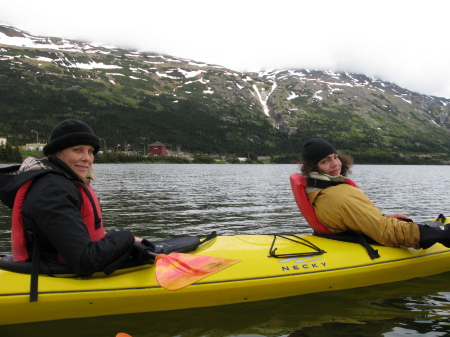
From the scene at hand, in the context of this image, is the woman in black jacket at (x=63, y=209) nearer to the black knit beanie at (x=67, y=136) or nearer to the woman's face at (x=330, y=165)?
the black knit beanie at (x=67, y=136)

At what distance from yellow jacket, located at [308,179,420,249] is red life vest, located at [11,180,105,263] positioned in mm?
4107

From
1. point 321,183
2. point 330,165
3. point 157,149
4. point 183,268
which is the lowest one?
point 157,149

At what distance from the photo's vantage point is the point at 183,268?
5488 millimetres

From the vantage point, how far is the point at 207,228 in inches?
536

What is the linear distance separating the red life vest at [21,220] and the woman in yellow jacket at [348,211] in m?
4.07

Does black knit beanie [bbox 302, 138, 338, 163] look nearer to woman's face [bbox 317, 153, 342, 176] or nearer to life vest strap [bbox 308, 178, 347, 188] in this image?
woman's face [bbox 317, 153, 342, 176]

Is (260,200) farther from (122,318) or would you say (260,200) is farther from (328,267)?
(122,318)

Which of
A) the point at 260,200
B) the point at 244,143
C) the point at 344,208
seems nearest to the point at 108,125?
the point at 244,143

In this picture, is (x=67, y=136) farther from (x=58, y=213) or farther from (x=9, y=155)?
(x=9, y=155)

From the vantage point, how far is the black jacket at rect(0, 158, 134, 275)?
4.31 metres

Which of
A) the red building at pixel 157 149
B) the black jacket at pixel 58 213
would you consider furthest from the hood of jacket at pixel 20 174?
the red building at pixel 157 149

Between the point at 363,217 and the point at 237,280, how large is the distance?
2.58 metres

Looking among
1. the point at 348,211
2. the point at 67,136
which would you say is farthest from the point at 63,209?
the point at 348,211

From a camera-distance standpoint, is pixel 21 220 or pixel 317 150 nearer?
pixel 21 220
